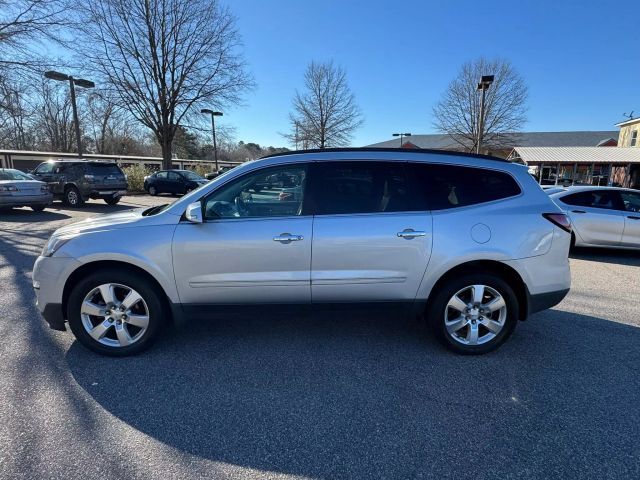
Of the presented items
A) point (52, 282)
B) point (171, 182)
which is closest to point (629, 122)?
point (171, 182)

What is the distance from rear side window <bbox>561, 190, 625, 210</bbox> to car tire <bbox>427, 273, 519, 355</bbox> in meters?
5.51

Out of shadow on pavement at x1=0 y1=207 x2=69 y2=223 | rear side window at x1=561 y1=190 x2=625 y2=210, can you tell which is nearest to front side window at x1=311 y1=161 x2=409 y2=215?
rear side window at x1=561 y1=190 x2=625 y2=210

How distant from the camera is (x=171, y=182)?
21.1 metres

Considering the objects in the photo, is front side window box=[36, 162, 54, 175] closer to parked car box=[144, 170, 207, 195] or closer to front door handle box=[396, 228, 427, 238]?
parked car box=[144, 170, 207, 195]

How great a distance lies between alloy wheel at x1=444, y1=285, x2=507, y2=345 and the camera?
3.31 metres

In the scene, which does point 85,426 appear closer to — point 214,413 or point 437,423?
point 214,413

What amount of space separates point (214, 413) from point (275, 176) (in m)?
1.96

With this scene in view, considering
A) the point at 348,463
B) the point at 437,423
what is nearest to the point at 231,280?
the point at 348,463

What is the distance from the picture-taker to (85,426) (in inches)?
95.7

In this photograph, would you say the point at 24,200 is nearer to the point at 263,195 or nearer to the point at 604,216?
the point at 263,195

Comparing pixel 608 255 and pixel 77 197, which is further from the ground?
pixel 77 197

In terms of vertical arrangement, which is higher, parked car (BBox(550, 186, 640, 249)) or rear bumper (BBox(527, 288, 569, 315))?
parked car (BBox(550, 186, 640, 249))

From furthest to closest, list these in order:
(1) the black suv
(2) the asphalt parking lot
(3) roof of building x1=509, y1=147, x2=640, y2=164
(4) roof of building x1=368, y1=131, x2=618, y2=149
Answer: (4) roof of building x1=368, y1=131, x2=618, y2=149 → (3) roof of building x1=509, y1=147, x2=640, y2=164 → (1) the black suv → (2) the asphalt parking lot

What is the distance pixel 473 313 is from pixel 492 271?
0.42 metres
